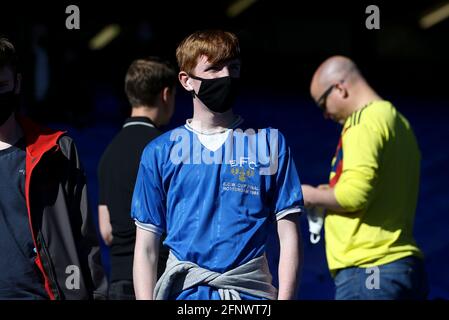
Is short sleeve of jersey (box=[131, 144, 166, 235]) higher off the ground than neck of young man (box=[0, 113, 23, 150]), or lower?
lower

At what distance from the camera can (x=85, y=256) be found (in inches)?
146

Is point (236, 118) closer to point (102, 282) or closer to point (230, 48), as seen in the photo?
point (230, 48)

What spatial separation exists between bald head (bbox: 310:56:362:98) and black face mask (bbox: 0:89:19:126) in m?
1.97

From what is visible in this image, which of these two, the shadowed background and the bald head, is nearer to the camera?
the bald head

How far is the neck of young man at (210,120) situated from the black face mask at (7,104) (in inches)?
28.2

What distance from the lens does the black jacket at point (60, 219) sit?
3.61 m

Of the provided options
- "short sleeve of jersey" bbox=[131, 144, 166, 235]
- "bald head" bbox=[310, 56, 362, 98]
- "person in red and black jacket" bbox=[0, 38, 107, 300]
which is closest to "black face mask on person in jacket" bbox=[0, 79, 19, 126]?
"person in red and black jacket" bbox=[0, 38, 107, 300]

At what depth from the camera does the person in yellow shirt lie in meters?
4.72

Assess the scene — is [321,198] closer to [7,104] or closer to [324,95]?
[324,95]

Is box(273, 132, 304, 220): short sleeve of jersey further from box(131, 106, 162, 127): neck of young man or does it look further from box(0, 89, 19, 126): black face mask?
box(131, 106, 162, 127): neck of young man

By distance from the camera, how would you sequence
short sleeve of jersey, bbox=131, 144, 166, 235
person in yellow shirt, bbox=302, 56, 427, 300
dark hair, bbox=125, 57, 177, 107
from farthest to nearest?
dark hair, bbox=125, 57, 177, 107 < person in yellow shirt, bbox=302, 56, 427, 300 < short sleeve of jersey, bbox=131, 144, 166, 235
